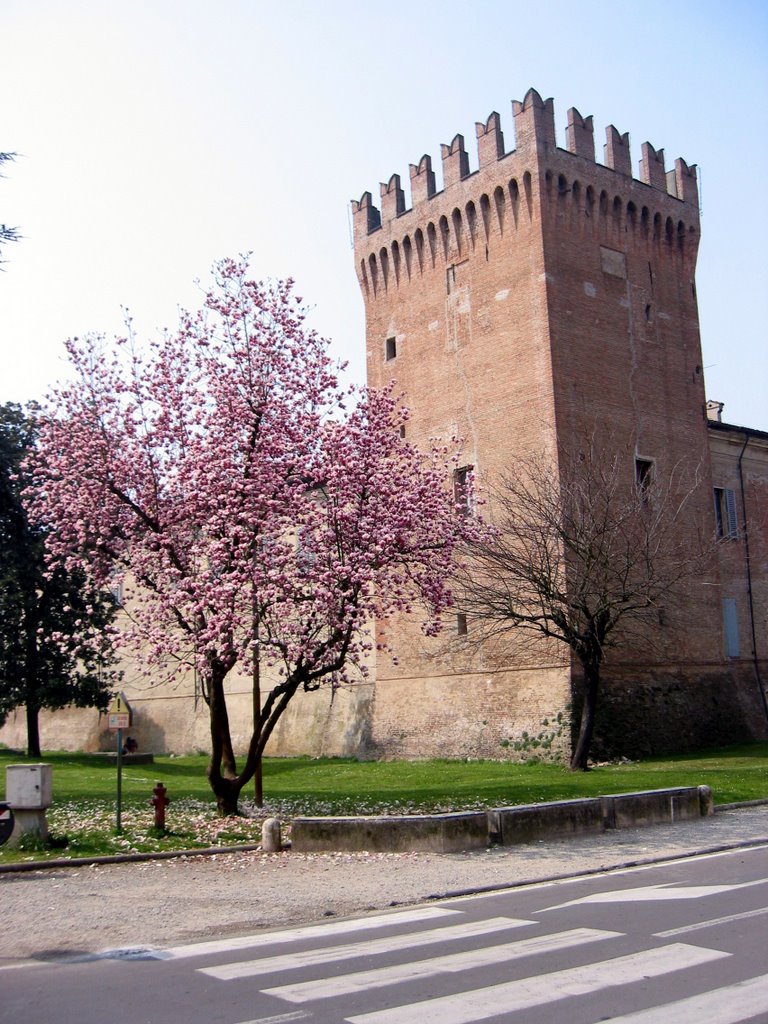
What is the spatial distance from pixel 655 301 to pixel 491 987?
3087cm

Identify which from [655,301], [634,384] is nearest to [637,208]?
[655,301]

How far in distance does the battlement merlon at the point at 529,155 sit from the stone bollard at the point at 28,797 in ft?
83.3

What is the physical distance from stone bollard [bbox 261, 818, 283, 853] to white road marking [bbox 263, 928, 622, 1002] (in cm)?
696

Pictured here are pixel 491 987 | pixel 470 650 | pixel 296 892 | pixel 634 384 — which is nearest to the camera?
pixel 491 987

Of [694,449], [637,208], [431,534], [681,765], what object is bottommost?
[681,765]

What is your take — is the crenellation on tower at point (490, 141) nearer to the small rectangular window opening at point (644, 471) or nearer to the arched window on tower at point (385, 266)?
the arched window on tower at point (385, 266)

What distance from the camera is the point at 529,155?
1268 inches

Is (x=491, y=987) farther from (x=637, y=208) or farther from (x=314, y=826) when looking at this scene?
(x=637, y=208)

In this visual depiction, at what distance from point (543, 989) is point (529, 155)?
29.5 metres

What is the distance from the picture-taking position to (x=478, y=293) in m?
33.5

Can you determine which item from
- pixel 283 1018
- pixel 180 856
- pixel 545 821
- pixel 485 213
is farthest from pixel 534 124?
pixel 283 1018

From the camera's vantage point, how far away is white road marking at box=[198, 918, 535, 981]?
7586 millimetres

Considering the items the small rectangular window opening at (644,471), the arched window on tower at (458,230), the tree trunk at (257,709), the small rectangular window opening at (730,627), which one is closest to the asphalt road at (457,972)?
the tree trunk at (257,709)

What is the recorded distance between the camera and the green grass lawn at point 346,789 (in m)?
15.9
